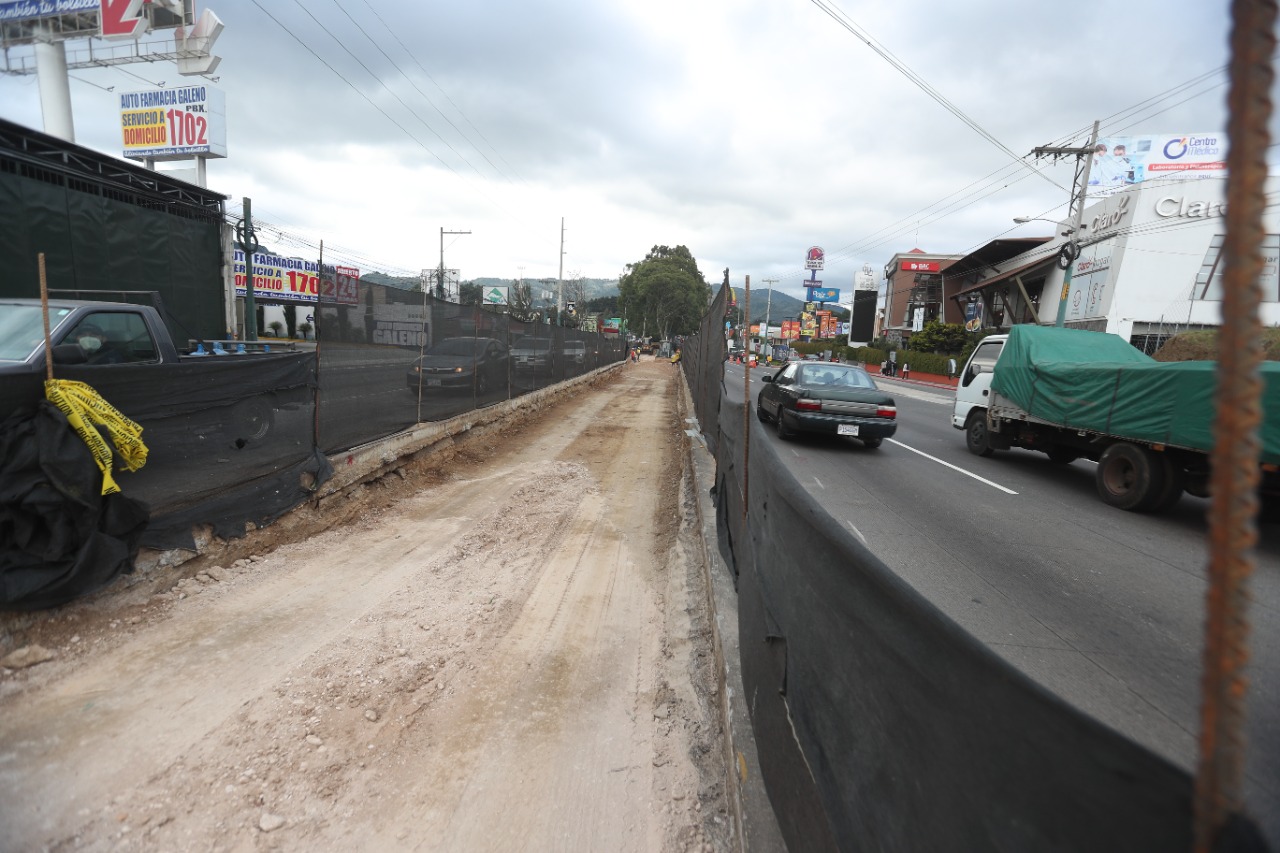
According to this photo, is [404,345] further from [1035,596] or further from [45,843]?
[1035,596]

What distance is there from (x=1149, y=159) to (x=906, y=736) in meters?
57.2

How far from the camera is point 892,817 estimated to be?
138 cm

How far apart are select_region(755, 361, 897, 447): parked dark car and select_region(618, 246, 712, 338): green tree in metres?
67.3

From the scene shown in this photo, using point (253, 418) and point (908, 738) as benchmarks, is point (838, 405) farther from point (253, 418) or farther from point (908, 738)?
point (908, 738)

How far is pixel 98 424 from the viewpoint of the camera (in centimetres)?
411

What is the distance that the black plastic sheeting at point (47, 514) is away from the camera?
370 centimetres

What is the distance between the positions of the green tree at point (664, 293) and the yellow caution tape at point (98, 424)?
2955 inches

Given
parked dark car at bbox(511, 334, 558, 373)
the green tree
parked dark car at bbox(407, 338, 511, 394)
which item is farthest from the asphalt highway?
the green tree

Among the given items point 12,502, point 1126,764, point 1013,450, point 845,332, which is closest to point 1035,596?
point 1126,764

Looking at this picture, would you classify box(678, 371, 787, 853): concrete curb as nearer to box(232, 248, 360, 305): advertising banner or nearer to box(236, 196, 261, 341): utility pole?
box(236, 196, 261, 341): utility pole

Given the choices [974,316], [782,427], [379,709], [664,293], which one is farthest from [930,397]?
[664,293]

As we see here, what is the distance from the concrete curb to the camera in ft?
7.20

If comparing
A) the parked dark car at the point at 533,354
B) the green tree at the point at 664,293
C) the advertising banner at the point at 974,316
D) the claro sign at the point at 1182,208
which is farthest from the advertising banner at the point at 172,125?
the green tree at the point at 664,293

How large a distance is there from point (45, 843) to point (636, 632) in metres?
2.95
